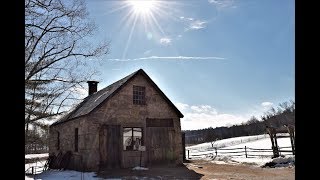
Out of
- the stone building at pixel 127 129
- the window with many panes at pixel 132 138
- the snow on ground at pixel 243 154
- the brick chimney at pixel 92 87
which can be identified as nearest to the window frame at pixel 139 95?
the stone building at pixel 127 129

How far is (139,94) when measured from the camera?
22078mm

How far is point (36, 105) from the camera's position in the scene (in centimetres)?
2236

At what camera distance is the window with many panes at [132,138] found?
21505mm

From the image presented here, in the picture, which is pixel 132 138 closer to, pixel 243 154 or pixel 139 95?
pixel 139 95

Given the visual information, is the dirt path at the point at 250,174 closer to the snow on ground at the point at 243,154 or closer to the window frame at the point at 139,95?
the snow on ground at the point at 243,154

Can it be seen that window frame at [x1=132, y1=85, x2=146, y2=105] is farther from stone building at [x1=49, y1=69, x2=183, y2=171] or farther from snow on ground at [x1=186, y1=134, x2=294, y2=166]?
snow on ground at [x1=186, y1=134, x2=294, y2=166]

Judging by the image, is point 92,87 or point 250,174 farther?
point 92,87

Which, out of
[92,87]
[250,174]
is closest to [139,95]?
[92,87]

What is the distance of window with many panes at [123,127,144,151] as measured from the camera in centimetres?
2150

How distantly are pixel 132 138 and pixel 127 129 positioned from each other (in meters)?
0.71
